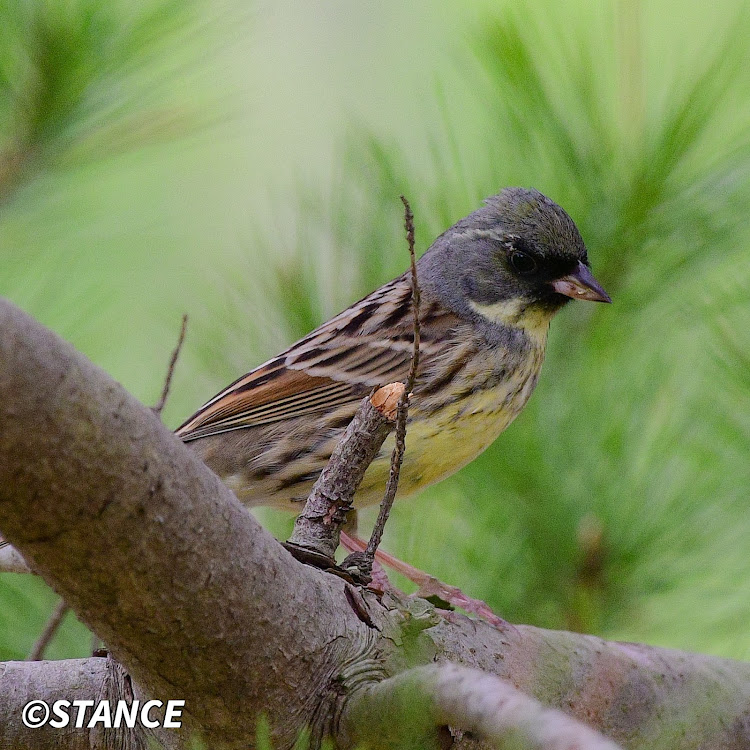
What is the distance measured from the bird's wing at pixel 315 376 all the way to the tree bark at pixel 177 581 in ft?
3.42

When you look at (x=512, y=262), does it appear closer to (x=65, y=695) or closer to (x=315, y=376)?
(x=315, y=376)

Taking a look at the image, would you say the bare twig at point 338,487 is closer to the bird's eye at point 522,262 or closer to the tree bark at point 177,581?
the tree bark at point 177,581

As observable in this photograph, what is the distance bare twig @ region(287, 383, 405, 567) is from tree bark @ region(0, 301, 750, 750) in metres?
0.07

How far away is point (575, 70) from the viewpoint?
2416mm

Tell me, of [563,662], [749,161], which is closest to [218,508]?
[563,662]

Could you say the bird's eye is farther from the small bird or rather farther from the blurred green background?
the blurred green background

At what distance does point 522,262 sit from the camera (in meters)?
2.95

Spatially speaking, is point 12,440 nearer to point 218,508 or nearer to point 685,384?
point 218,508

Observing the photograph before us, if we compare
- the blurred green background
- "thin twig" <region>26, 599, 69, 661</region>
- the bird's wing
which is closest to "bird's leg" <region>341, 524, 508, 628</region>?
the blurred green background

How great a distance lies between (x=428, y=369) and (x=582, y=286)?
1.51 ft

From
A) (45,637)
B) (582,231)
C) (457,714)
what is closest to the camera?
(457,714)

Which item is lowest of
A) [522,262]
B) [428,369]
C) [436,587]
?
[436,587]

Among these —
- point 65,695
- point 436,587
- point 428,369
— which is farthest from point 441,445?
point 65,695

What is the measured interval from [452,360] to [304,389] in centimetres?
41
